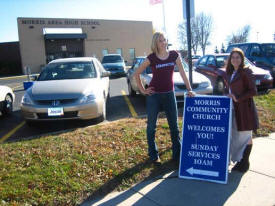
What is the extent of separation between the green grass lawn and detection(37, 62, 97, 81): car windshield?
194 centimetres

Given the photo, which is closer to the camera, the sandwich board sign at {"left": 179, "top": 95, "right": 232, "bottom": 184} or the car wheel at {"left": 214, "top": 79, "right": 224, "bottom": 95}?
the sandwich board sign at {"left": 179, "top": 95, "right": 232, "bottom": 184}

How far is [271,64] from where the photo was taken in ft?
36.6

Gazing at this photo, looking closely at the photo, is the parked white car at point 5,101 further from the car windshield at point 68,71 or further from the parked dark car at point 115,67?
the parked dark car at point 115,67

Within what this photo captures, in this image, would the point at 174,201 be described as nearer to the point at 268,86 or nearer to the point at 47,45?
the point at 268,86

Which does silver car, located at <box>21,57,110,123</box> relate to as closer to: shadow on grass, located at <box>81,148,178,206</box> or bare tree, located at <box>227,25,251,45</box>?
shadow on grass, located at <box>81,148,178,206</box>

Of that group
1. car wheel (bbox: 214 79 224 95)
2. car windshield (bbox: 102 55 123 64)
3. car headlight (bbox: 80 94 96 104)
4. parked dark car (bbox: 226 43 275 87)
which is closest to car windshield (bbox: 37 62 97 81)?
car headlight (bbox: 80 94 96 104)

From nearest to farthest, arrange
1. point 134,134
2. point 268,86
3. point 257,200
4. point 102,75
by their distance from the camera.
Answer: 1. point 257,200
2. point 134,134
3. point 102,75
4. point 268,86

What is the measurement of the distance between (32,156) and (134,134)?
5.83 feet

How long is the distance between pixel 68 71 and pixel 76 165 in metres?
3.68

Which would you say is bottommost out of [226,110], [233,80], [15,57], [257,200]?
[257,200]

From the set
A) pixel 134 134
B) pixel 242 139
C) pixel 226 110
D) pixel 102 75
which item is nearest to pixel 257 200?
pixel 242 139

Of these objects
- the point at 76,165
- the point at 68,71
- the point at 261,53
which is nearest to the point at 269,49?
the point at 261,53

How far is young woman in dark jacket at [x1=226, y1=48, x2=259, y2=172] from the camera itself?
3500 millimetres

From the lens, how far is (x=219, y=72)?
9.65 m
